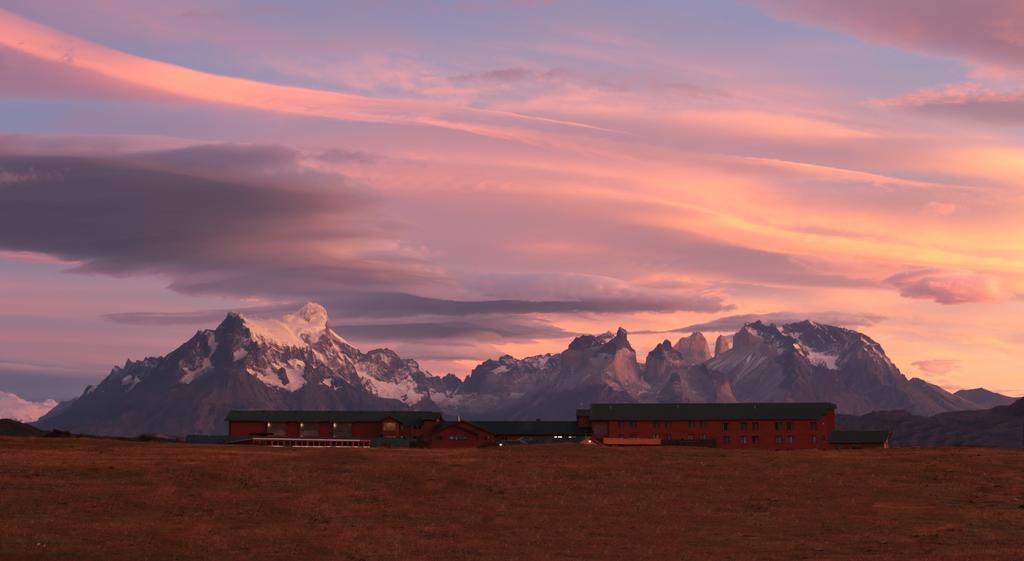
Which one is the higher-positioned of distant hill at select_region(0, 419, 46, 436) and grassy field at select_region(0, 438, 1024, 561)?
distant hill at select_region(0, 419, 46, 436)

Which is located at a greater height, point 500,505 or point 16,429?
point 16,429

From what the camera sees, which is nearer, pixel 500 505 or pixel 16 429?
pixel 500 505

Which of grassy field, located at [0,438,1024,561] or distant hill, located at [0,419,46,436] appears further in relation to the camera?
distant hill, located at [0,419,46,436]

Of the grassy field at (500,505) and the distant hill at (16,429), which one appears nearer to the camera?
the grassy field at (500,505)

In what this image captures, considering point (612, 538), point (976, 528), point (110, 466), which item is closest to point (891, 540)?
point (976, 528)

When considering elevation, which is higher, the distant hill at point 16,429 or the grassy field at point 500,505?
the distant hill at point 16,429

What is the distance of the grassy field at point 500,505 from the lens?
64.3m

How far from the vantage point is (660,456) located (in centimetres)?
10931

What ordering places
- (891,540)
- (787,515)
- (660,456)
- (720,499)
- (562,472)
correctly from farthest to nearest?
(660,456)
(562,472)
(720,499)
(787,515)
(891,540)

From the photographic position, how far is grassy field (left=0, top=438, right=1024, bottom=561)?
64.3 meters

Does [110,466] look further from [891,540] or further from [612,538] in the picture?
[891,540]

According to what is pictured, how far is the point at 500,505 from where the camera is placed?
79.8 m

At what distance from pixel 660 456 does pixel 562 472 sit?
16.8 meters

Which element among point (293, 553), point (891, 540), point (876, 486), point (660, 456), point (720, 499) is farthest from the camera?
point (660, 456)
